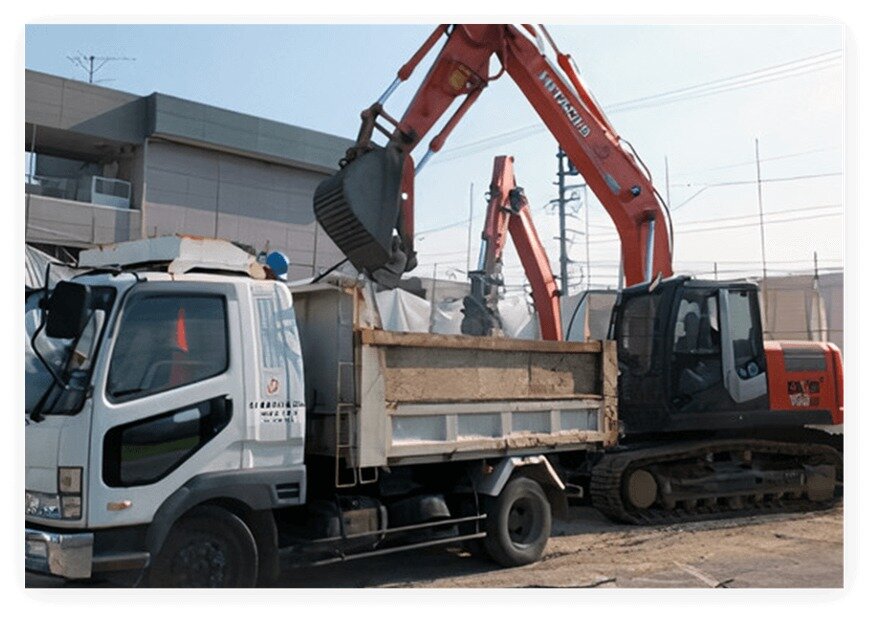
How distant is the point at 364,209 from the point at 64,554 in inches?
169

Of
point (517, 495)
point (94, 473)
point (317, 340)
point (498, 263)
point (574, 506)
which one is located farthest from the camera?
point (498, 263)

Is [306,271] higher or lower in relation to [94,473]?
higher

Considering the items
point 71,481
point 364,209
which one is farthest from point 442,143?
point 71,481

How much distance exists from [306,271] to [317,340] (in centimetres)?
1402

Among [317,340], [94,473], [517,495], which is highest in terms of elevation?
[317,340]

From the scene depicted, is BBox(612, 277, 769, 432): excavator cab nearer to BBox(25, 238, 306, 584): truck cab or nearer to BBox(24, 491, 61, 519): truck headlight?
BBox(25, 238, 306, 584): truck cab

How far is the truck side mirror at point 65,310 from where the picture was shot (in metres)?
5.21

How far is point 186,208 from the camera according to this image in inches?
734

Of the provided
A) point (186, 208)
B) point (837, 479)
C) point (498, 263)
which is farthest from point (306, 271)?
point (837, 479)

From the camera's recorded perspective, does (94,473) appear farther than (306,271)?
No

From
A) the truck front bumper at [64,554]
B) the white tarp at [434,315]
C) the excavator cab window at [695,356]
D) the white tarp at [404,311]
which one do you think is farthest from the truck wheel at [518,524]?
the white tarp at [404,311]

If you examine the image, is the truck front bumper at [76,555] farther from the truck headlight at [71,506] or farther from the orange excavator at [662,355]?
the orange excavator at [662,355]

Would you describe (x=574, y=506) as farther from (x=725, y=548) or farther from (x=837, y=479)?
(x=837, y=479)

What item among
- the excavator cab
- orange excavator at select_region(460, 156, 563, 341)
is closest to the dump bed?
the excavator cab
